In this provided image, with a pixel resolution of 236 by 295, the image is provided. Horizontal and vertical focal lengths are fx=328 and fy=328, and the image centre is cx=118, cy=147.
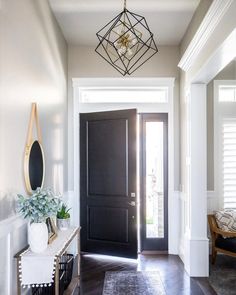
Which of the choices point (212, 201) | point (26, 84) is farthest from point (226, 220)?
point (26, 84)

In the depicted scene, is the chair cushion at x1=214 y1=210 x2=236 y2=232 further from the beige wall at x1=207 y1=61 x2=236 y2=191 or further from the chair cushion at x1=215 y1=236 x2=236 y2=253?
the beige wall at x1=207 y1=61 x2=236 y2=191

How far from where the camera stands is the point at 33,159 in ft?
10.0

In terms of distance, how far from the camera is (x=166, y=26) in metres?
4.38

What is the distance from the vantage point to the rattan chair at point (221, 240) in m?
4.34

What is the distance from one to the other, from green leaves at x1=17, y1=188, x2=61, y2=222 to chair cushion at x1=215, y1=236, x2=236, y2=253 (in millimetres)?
2734

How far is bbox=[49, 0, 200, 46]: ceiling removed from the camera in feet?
12.3

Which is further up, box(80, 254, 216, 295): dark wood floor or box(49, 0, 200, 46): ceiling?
box(49, 0, 200, 46): ceiling

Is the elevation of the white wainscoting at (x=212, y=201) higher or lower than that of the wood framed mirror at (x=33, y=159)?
lower

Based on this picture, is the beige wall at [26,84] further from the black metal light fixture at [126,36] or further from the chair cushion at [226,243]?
the chair cushion at [226,243]

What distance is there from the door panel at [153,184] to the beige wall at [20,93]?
156cm

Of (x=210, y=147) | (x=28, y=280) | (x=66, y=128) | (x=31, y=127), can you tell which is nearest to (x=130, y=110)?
(x=66, y=128)

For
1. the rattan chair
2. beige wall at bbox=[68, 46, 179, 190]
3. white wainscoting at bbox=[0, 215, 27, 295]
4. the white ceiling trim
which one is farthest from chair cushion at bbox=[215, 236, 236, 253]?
the white ceiling trim

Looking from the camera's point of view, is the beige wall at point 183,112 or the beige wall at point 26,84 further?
the beige wall at point 183,112

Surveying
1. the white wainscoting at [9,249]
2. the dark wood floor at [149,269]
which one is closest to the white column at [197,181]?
the dark wood floor at [149,269]
